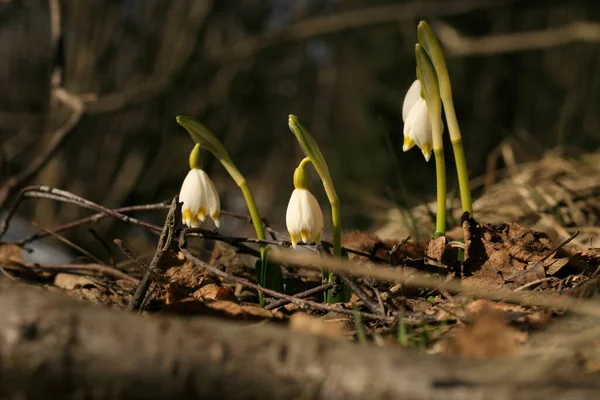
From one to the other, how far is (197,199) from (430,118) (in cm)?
57

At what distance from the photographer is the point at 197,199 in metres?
1.70

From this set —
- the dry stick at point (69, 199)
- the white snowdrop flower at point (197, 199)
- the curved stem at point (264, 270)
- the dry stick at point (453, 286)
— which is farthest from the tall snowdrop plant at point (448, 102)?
the dry stick at point (69, 199)

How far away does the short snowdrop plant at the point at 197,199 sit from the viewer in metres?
1.69

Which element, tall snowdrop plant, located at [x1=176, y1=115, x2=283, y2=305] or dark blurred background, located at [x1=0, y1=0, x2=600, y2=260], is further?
dark blurred background, located at [x1=0, y1=0, x2=600, y2=260]

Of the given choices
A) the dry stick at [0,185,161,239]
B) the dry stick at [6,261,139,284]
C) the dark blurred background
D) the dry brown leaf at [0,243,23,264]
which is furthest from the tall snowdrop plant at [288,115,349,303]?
the dark blurred background

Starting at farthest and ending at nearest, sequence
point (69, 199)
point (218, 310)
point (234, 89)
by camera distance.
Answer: point (234, 89), point (69, 199), point (218, 310)

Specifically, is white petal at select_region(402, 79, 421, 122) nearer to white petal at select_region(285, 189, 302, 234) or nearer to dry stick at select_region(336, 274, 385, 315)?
white petal at select_region(285, 189, 302, 234)

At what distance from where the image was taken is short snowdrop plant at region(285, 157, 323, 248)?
1.57 m

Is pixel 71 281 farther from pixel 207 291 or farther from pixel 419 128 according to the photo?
pixel 419 128

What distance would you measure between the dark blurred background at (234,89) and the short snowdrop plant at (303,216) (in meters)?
4.30

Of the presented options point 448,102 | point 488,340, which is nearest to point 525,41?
point 448,102

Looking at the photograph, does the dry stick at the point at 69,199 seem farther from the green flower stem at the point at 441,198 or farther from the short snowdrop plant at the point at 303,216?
the green flower stem at the point at 441,198

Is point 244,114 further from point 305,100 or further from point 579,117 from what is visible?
point 579,117

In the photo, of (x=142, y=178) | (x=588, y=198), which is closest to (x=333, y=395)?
(x=588, y=198)
